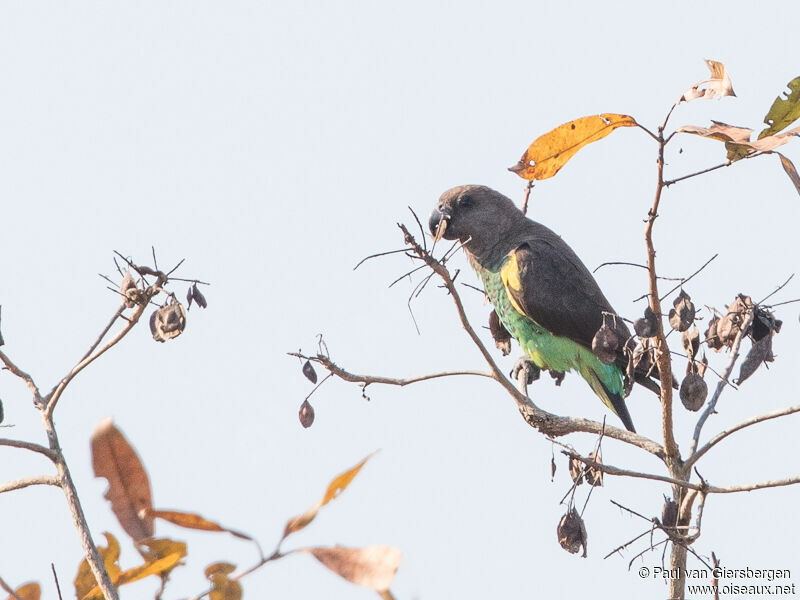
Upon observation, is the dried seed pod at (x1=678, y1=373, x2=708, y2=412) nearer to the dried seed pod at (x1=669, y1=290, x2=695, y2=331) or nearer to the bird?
the dried seed pod at (x1=669, y1=290, x2=695, y2=331)

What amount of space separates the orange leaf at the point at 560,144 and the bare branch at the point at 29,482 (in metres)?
1.91

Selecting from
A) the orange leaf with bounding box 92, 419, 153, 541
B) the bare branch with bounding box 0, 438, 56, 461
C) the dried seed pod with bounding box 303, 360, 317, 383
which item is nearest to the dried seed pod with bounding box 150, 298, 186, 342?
the orange leaf with bounding box 92, 419, 153, 541

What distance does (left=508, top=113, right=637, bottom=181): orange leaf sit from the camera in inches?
126

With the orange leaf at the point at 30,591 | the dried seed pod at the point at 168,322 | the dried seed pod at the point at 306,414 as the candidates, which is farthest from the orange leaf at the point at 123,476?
the dried seed pod at the point at 306,414

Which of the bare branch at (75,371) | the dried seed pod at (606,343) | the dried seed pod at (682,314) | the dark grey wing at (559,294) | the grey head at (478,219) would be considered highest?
the grey head at (478,219)

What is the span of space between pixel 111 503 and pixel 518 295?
4599mm

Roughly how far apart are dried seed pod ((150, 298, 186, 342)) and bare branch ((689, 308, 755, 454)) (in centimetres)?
181

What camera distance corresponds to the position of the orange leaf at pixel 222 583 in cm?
180

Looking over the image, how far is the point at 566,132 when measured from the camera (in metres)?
3.35

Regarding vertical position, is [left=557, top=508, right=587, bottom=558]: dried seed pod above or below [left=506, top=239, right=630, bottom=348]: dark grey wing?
below

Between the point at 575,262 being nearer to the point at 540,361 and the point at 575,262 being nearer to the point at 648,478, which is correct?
the point at 540,361

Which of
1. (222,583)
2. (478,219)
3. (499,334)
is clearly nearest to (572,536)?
(222,583)

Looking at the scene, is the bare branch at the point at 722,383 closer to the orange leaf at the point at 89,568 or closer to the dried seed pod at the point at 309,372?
the dried seed pod at the point at 309,372

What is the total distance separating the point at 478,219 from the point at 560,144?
4028 millimetres
